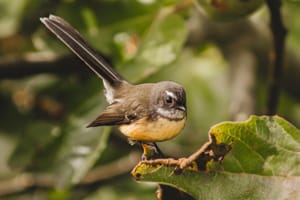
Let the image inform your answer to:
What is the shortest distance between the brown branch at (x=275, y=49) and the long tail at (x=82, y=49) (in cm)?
41

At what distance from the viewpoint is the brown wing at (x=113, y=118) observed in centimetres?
198

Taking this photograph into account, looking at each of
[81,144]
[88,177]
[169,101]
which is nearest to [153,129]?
[169,101]

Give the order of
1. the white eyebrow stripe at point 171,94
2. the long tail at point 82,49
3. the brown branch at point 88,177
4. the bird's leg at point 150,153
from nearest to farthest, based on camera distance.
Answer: the bird's leg at point 150,153
the white eyebrow stripe at point 171,94
the long tail at point 82,49
the brown branch at point 88,177

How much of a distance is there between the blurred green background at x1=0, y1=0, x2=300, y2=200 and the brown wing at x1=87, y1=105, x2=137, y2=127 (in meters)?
0.27

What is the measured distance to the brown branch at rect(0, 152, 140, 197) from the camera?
306cm

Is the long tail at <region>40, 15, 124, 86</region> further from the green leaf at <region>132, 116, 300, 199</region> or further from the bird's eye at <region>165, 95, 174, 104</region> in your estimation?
the green leaf at <region>132, 116, 300, 199</region>

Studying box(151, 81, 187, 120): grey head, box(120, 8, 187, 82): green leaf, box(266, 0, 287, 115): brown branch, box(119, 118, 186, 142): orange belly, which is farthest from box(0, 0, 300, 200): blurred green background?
box(119, 118, 186, 142): orange belly

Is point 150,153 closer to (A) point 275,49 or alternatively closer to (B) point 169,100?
(B) point 169,100

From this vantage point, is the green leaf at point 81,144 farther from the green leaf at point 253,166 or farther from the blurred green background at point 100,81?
the green leaf at point 253,166

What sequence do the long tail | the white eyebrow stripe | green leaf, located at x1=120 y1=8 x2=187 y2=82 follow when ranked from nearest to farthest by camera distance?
the white eyebrow stripe, the long tail, green leaf, located at x1=120 y1=8 x2=187 y2=82

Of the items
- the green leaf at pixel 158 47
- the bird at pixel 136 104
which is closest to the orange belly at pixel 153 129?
the bird at pixel 136 104

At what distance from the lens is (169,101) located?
196 cm

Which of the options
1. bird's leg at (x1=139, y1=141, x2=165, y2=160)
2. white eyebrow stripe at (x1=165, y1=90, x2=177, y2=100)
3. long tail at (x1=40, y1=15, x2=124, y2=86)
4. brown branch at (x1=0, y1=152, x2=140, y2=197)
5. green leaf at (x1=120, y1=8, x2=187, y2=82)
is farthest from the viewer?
brown branch at (x1=0, y1=152, x2=140, y2=197)

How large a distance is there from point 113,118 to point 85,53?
0.91 ft
